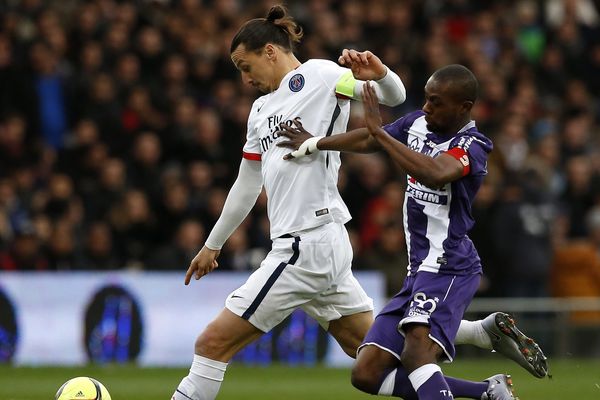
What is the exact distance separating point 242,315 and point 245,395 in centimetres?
410

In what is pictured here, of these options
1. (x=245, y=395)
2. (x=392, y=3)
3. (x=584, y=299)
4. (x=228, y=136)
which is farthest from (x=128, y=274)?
(x=392, y=3)

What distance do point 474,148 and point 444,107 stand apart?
0.28m

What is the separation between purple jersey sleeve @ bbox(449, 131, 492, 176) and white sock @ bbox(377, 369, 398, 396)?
1.23 m

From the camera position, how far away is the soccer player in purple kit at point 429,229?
7.11m

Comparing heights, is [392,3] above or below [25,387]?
above

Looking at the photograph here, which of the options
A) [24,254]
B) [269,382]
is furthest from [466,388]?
[24,254]

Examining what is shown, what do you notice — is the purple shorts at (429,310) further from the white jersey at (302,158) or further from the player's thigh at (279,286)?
the white jersey at (302,158)

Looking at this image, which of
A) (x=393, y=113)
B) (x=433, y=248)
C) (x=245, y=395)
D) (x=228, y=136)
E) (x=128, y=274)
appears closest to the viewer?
(x=433, y=248)

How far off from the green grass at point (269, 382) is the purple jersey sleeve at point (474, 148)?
3.89 meters

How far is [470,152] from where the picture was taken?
722cm

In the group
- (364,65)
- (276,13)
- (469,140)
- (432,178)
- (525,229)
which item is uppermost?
(276,13)

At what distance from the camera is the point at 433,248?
731cm

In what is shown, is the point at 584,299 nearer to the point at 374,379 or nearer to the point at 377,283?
the point at 377,283

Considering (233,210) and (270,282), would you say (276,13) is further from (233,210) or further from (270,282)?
(270,282)
